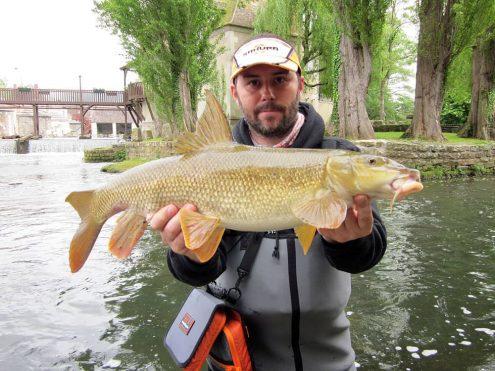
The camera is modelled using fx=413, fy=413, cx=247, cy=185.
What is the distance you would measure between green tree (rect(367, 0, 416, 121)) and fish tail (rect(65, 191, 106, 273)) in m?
36.3

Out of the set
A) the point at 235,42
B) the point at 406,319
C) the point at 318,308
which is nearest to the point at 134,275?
the point at 406,319

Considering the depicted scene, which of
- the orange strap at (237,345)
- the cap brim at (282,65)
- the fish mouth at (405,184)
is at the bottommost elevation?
the orange strap at (237,345)

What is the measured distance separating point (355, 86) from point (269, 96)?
46.8 ft

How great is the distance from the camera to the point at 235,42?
26.4 meters

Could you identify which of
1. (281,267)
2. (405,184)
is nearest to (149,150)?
(281,267)

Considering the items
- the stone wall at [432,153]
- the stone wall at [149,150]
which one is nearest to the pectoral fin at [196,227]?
the stone wall at [432,153]

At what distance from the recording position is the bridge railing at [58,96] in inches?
1662

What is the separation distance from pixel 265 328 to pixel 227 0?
28223 millimetres

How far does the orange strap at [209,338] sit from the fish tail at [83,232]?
86 cm

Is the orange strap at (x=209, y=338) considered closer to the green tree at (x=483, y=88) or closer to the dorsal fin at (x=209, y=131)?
the dorsal fin at (x=209, y=131)

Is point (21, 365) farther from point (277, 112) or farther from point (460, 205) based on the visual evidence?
point (460, 205)

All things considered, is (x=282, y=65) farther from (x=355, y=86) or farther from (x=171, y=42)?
(x=171, y=42)

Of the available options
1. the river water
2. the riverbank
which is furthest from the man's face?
the riverbank

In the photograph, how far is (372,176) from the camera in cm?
196
